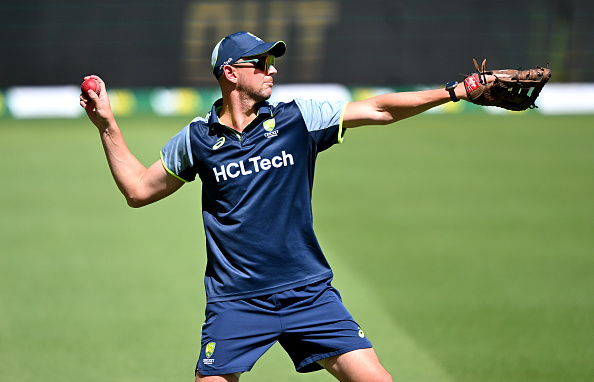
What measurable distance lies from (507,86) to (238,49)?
1.58 meters

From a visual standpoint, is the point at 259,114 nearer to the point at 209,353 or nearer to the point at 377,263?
the point at 209,353

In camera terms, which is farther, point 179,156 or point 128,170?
point 128,170

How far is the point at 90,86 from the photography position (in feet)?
16.0

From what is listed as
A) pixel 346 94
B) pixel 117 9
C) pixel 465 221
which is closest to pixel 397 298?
pixel 465 221

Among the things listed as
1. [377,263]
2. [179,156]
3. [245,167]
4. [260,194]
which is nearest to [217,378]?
[260,194]

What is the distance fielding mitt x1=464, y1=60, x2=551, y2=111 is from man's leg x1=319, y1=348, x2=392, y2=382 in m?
1.58

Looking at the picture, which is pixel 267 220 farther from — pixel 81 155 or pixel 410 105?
pixel 81 155

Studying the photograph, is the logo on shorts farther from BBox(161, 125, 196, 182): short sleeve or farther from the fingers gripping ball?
the fingers gripping ball

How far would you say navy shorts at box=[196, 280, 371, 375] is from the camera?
14.7 ft

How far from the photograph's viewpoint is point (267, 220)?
15.0 ft

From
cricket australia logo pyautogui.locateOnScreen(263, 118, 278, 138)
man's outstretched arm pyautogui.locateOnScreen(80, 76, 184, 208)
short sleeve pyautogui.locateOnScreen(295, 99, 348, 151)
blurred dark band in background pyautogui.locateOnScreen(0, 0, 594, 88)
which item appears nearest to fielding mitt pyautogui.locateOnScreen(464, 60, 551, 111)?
short sleeve pyautogui.locateOnScreen(295, 99, 348, 151)

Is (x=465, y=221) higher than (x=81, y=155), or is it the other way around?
(x=465, y=221)

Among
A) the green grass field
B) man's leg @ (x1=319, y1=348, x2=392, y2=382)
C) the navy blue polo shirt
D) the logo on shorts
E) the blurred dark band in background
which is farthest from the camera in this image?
the blurred dark band in background

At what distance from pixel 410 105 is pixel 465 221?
6.44 metres
